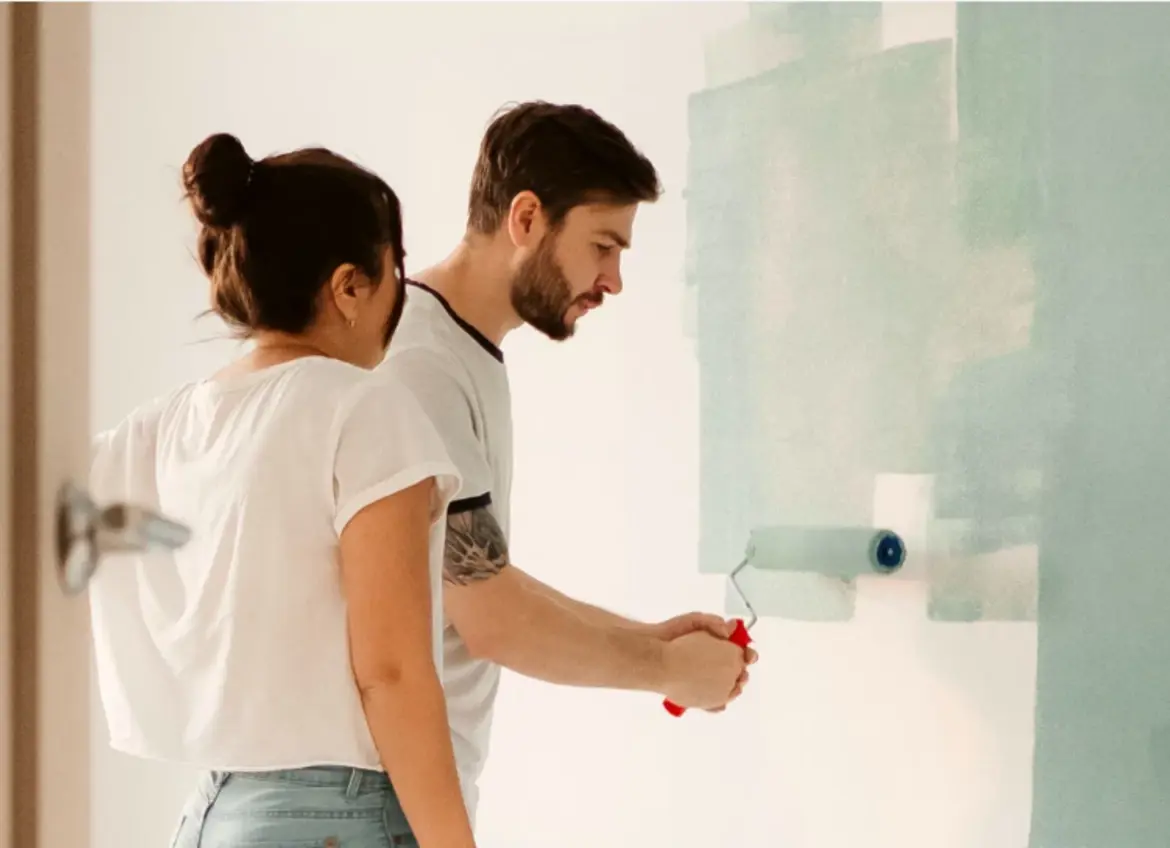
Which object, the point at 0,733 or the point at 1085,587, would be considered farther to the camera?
the point at 1085,587

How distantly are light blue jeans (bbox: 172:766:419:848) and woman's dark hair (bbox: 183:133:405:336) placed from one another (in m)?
0.32

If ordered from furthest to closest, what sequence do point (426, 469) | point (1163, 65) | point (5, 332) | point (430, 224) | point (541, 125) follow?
point (430, 224) < point (541, 125) < point (1163, 65) < point (426, 469) < point (5, 332)

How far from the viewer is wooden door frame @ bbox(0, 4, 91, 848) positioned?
47 cm

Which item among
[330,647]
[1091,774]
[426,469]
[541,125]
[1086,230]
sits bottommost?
[1091,774]

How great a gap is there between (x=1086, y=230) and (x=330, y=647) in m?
0.76

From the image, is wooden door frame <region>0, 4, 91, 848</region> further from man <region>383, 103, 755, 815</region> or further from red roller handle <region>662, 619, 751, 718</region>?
red roller handle <region>662, 619, 751, 718</region>

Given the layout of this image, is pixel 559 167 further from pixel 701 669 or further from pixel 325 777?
pixel 325 777

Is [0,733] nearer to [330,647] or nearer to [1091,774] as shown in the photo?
[330,647]

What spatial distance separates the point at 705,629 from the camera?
125 centimetres

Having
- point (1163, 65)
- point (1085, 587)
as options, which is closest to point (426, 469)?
point (1085, 587)

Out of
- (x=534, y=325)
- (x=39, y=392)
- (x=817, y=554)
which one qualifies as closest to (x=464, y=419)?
(x=534, y=325)

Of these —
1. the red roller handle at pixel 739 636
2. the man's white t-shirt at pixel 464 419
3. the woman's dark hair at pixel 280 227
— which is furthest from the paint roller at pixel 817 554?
the woman's dark hair at pixel 280 227

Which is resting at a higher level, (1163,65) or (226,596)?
(1163,65)

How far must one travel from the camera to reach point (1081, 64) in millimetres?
1113
